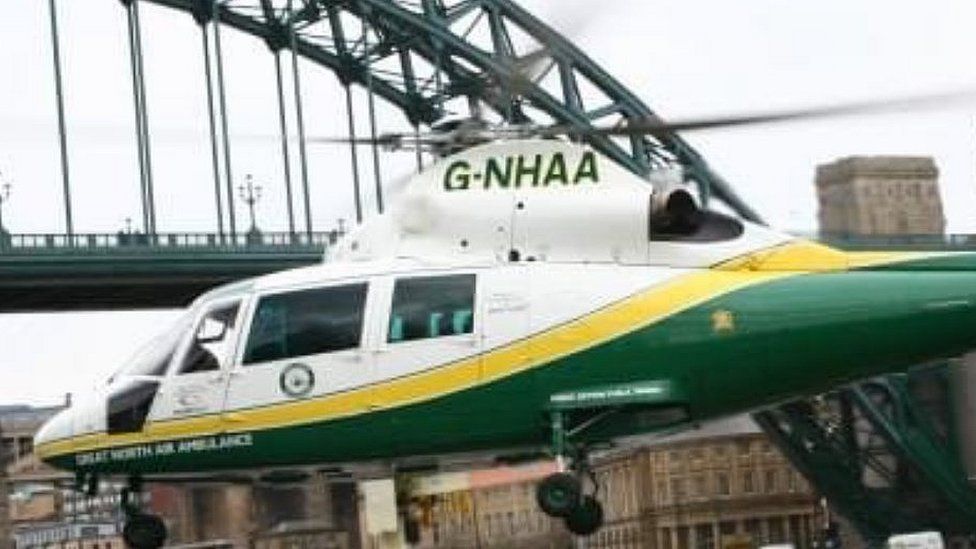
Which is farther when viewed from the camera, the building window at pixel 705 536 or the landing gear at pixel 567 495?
the building window at pixel 705 536

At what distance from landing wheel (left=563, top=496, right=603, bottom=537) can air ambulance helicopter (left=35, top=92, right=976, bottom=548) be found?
0.02m

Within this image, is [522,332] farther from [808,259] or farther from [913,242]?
[913,242]

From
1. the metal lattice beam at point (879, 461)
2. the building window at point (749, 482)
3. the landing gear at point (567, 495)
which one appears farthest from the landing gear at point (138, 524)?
the building window at point (749, 482)

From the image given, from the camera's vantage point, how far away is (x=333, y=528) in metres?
122

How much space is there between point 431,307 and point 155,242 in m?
39.5

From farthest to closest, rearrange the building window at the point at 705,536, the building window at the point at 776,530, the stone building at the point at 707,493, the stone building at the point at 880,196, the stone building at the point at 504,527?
the building window at the point at 705,536
the stone building at the point at 707,493
the stone building at the point at 504,527
the building window at the point at 776,530
the stone building at the point at 880,196

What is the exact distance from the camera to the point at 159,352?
16.6m

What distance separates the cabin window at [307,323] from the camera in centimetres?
1571

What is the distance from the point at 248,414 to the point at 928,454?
4091 cm

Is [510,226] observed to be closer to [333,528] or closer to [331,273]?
[331,273]

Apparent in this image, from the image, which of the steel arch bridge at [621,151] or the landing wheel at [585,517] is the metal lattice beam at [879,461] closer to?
the steel arch bridge at [621,151]

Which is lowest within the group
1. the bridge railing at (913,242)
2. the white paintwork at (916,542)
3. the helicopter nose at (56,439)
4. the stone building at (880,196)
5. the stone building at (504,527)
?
the white paintwork at (916,542)

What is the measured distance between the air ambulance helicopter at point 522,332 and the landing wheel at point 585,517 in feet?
0.07

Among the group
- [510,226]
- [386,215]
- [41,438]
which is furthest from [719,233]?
[41,438]
